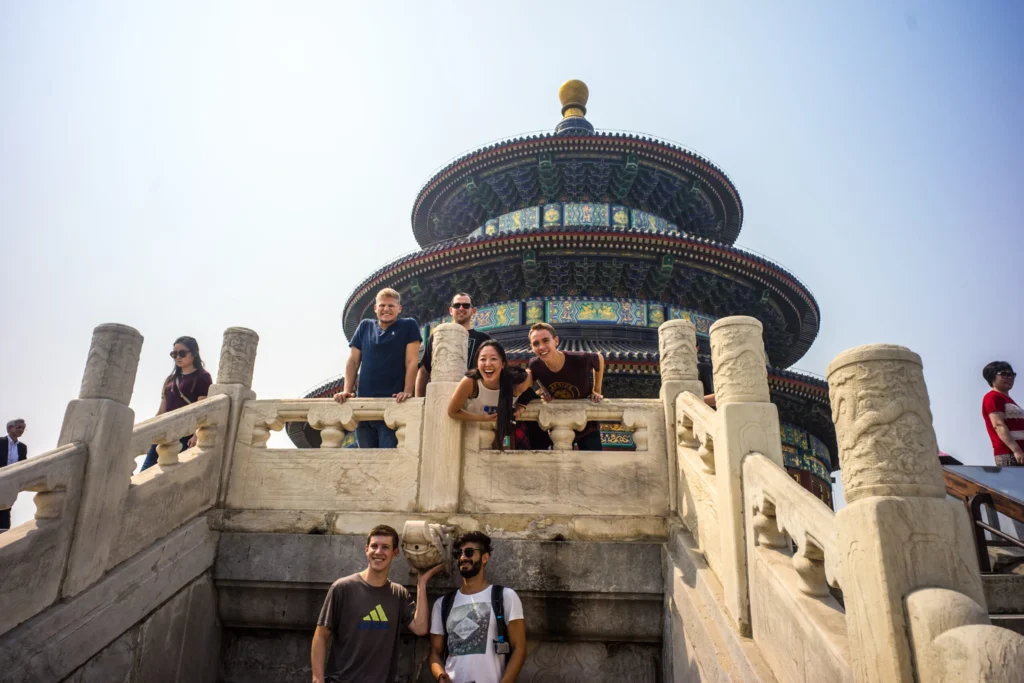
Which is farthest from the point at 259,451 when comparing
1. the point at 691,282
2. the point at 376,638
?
the point at 691,282

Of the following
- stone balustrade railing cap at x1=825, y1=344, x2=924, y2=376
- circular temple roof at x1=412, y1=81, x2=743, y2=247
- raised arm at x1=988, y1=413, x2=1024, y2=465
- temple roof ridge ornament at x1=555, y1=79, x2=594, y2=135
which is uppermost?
temple roof ridge ornament at x1=555, y1=79, x2=594, y2=135

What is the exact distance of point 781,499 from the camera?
341 cm

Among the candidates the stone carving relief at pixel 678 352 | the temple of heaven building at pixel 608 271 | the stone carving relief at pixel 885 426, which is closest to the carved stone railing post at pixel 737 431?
the stone carving relief at pixel 885 426

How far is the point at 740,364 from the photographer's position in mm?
4156

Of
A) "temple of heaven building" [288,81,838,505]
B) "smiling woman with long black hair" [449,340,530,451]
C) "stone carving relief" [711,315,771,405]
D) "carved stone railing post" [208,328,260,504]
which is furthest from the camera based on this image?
"temple of heaven building" [288,81,838,505]

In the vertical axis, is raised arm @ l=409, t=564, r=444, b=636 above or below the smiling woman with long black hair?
below

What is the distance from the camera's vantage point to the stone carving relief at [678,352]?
560 cm

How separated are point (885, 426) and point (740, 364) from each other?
60.0 inches

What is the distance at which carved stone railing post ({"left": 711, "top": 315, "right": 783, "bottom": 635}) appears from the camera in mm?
3777

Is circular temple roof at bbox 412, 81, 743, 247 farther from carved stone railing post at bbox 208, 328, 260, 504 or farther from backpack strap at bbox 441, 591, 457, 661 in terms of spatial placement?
backpack strap at bbox 441, 591, 457, 661

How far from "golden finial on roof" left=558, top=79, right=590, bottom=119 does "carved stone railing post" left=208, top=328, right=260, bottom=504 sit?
667 inches

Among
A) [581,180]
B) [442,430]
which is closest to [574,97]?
[581,180]

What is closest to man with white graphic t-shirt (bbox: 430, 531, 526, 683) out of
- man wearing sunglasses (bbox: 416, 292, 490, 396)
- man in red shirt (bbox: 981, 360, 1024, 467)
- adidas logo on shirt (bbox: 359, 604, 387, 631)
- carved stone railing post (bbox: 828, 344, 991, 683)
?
adidas logo on shirt (bbox: 359, 604, 387, 631)

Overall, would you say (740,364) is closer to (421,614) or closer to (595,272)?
(421,614)
